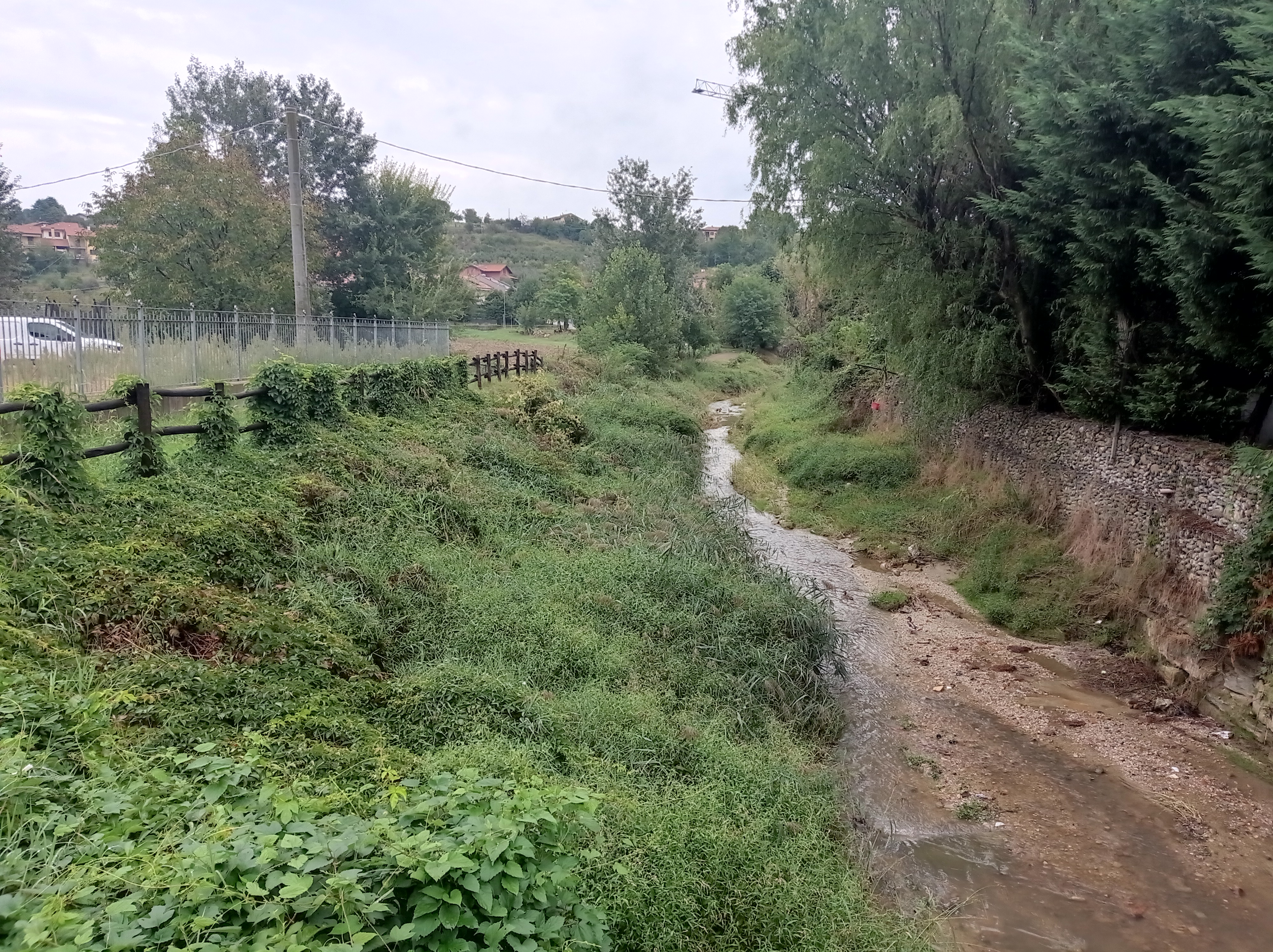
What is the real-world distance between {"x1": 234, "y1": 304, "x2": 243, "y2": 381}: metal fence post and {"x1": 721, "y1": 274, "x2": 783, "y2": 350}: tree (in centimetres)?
3960

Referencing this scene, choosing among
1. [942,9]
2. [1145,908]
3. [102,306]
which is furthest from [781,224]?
[1145,908]

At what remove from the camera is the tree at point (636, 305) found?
33125 millimetres

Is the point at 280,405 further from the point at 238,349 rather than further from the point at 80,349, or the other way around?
the point at 238,349

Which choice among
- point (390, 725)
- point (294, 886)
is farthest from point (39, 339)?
point (294, 886)

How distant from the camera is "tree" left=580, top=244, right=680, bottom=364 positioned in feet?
109

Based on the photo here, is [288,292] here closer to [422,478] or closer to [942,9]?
[422,478]

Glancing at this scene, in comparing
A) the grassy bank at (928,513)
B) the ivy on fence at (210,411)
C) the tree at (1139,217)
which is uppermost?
the tree at (1139,217)

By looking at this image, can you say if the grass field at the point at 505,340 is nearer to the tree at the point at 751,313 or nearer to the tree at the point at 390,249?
the tree at the point at 390,249

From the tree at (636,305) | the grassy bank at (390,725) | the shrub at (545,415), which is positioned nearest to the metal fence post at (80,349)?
the grassy bank at (390,725)

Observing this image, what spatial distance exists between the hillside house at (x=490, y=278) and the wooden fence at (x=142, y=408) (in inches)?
2224

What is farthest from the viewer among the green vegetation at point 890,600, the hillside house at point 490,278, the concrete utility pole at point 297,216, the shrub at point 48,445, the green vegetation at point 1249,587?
the hillside house at point 490,278

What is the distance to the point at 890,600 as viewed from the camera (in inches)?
442

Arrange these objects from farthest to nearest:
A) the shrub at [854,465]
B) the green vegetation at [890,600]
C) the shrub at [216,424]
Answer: the shrub at [854,465] → the green vegetation at [890,600] → the shrub at [216,424]

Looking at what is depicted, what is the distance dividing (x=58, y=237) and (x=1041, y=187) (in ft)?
292
